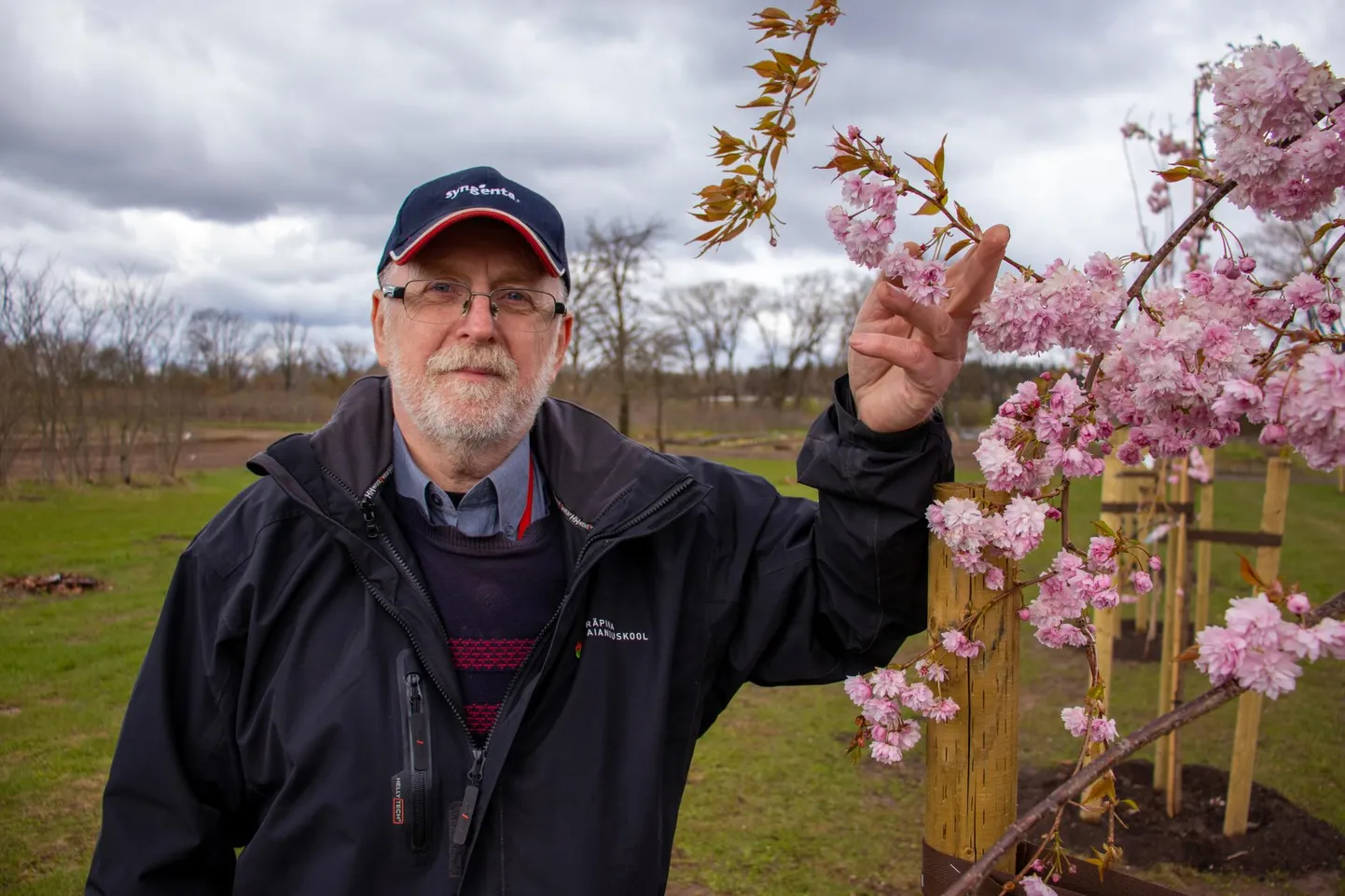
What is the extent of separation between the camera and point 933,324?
150 cm

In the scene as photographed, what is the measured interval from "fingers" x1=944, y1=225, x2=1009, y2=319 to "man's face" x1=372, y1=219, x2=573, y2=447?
3.92 ft

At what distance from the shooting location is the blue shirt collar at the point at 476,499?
227 cm

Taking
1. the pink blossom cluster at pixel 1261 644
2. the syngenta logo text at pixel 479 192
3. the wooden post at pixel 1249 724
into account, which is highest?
the syngenta logo text at pixel 479 192

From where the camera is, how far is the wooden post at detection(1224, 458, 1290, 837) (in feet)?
14.8

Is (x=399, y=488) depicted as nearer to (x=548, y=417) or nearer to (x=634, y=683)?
(x=548, y=417)

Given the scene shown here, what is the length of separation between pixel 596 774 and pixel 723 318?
2463 inches

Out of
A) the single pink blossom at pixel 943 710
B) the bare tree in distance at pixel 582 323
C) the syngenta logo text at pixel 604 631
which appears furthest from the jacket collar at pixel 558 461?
the bare tree in distance at pixel 582 323

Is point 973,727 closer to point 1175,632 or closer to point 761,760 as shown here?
point 1175,632

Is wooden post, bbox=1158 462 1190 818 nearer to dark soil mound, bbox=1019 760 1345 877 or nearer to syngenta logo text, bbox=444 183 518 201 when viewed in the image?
dark soil mound, bbox=1019 760 1345 877

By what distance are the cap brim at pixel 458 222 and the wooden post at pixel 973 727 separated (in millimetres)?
1193

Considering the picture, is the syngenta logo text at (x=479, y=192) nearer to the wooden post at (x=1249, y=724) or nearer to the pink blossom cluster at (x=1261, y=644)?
the pink blossom cluster at (x=1261, y=644)

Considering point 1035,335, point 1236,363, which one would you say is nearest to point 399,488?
point 1035,335

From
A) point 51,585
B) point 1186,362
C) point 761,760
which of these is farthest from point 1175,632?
point 51,585

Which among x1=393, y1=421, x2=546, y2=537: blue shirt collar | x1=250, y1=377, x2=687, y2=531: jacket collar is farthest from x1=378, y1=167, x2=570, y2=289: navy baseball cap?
x1=393, y1=421, x2=546, y2=537: blue shirt collar
